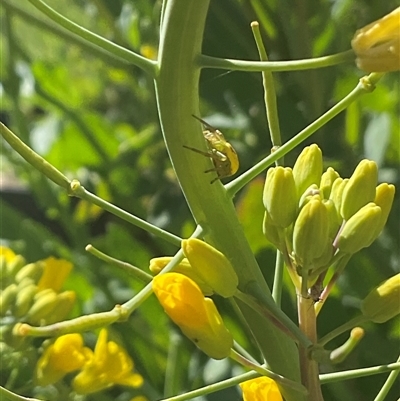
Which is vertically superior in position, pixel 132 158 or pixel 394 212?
pixel 132 158

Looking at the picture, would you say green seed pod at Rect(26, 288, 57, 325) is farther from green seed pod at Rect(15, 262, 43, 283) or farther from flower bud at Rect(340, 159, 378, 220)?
flower bud at Rect(340, 159, 378, 220)

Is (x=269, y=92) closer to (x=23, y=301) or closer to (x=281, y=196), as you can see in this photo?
(x=281, y=196)

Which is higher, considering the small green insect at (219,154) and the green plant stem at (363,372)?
the small green insect at (219,154)

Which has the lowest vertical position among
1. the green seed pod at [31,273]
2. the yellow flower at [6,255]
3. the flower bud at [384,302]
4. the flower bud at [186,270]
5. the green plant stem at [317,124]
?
the flower bud at [384,302]

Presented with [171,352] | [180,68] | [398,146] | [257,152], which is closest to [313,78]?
[257,152]

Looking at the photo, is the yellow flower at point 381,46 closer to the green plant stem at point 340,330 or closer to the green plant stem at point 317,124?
the green plant stem at point 317,124

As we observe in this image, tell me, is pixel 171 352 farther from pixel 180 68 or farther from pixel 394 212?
pixel 180 68

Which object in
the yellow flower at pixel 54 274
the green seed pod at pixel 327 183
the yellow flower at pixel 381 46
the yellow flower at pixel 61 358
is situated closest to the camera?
the yellow flower at pixel 381 46

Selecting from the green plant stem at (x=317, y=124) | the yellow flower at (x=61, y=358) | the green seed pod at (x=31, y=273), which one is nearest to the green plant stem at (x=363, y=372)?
the green plant stem at (x=317, y=124)
